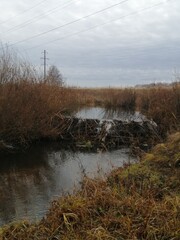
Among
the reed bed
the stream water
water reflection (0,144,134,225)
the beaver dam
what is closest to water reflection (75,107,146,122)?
the reed bed

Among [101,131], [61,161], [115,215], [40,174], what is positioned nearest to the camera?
[115,215]

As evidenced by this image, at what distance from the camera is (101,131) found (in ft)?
59.6

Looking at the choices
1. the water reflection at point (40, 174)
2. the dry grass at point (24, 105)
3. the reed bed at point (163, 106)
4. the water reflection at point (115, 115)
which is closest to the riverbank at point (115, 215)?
the water reflection at point (40, 174)

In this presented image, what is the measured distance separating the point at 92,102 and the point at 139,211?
33.1 meters

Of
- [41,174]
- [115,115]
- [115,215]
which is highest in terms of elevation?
[115,115]

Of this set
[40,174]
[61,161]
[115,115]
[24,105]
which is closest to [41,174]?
[40,174]

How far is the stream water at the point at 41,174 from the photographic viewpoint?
8.33 m

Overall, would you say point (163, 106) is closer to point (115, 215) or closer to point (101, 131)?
point (101, 131)

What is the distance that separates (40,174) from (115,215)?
22.6 ft

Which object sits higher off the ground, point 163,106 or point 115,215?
point 163,106

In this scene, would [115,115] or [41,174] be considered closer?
[41,174]

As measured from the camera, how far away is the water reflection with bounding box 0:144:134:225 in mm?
8352

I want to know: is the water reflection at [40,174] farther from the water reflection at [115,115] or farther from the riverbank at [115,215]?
the water reflection at [115,115]

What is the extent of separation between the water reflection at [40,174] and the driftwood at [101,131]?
4.98 feet
